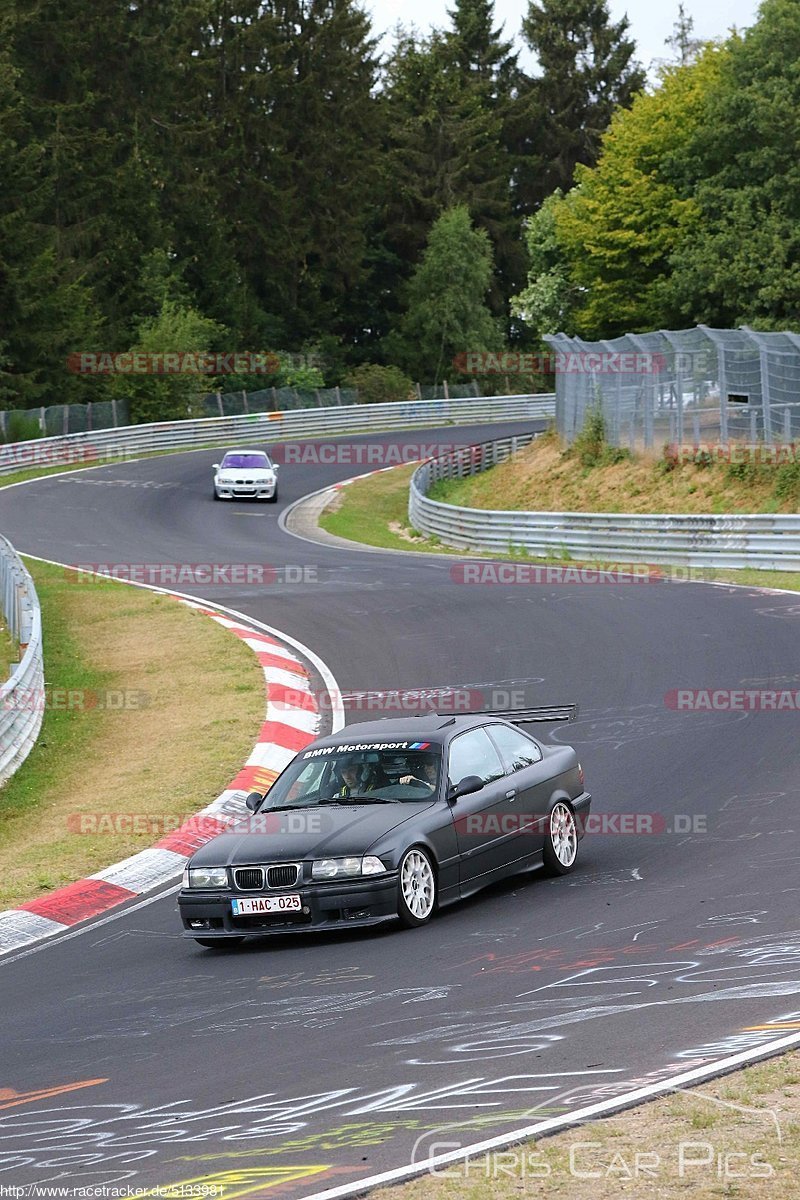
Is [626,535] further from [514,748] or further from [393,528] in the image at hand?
[514,748]

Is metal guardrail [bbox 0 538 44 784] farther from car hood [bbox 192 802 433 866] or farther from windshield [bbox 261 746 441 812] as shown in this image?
car hood [bbox 192 802 433 866]

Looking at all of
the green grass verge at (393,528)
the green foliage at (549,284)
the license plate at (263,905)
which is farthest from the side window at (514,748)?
the green foliage at (549,284)

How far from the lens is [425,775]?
10570mm

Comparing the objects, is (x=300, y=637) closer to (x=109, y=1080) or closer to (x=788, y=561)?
(x=788, y=561)

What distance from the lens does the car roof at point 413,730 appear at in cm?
1083

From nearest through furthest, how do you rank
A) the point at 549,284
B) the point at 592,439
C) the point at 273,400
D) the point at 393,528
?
the point at 592,439 → the point at 393,528 → the point at 273,400 → the point at 549,284

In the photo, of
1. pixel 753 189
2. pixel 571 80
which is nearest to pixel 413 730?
pixel 753 189

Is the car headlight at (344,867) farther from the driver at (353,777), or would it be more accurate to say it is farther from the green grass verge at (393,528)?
the green grass verge at (393,528)

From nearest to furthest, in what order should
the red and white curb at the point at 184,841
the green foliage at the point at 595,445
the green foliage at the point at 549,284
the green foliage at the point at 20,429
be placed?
the red and white curb at the point at 184,841 → the green foliage at the point at 595,445 → the green foliage at the point at 20,429 → the green foliage at the point at 549,284

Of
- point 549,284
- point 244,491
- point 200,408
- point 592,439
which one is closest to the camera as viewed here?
point 592,439

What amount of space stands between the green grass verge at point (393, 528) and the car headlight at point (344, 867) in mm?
16302

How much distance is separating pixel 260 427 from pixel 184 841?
5190 centimetres

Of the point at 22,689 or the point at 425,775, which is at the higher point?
the point at 425,775

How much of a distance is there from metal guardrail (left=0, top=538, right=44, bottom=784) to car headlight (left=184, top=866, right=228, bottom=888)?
17.9 ft
